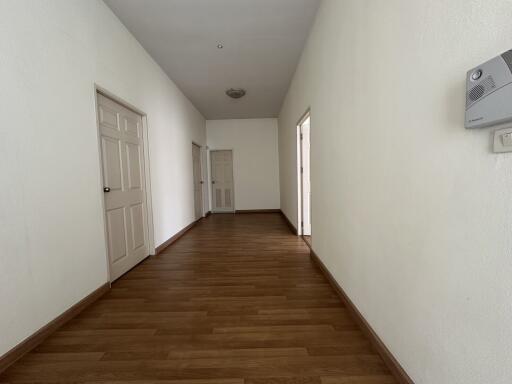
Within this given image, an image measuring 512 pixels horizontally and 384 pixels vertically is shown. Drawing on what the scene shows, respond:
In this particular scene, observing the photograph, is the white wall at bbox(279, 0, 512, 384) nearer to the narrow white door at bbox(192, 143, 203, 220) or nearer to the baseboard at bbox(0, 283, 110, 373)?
the baseboard at bbox(0, 283, 110, 373)

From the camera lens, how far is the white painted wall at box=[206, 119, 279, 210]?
278 inches

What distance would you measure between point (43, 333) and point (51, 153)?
48.7 inches

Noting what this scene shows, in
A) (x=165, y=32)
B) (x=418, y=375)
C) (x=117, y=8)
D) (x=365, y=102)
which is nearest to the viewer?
(x=418, y=375)

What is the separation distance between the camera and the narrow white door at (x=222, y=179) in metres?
7.23

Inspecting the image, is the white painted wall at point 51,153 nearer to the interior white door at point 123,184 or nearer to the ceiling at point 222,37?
the interior white door at point 123,184

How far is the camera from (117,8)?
241 centimetres

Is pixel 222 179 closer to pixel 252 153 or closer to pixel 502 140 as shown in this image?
pixel 252 153

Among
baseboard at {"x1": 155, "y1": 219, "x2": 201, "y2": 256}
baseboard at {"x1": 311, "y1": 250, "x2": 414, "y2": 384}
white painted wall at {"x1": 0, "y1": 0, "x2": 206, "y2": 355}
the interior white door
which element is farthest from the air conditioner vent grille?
baseboard at {"x1": 155, "y1": 219, "x2": 201, "y2": 256}

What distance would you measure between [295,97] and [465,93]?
3.43m

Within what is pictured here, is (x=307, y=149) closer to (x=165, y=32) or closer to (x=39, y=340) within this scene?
(x=165, y=32)

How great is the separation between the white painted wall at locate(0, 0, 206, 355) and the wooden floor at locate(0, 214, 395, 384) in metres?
0.31

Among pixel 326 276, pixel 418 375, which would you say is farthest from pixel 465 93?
pixel 326 276

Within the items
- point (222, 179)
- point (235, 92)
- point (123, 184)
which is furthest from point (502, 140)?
point (222, 179)

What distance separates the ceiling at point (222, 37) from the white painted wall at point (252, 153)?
92.8 inches
